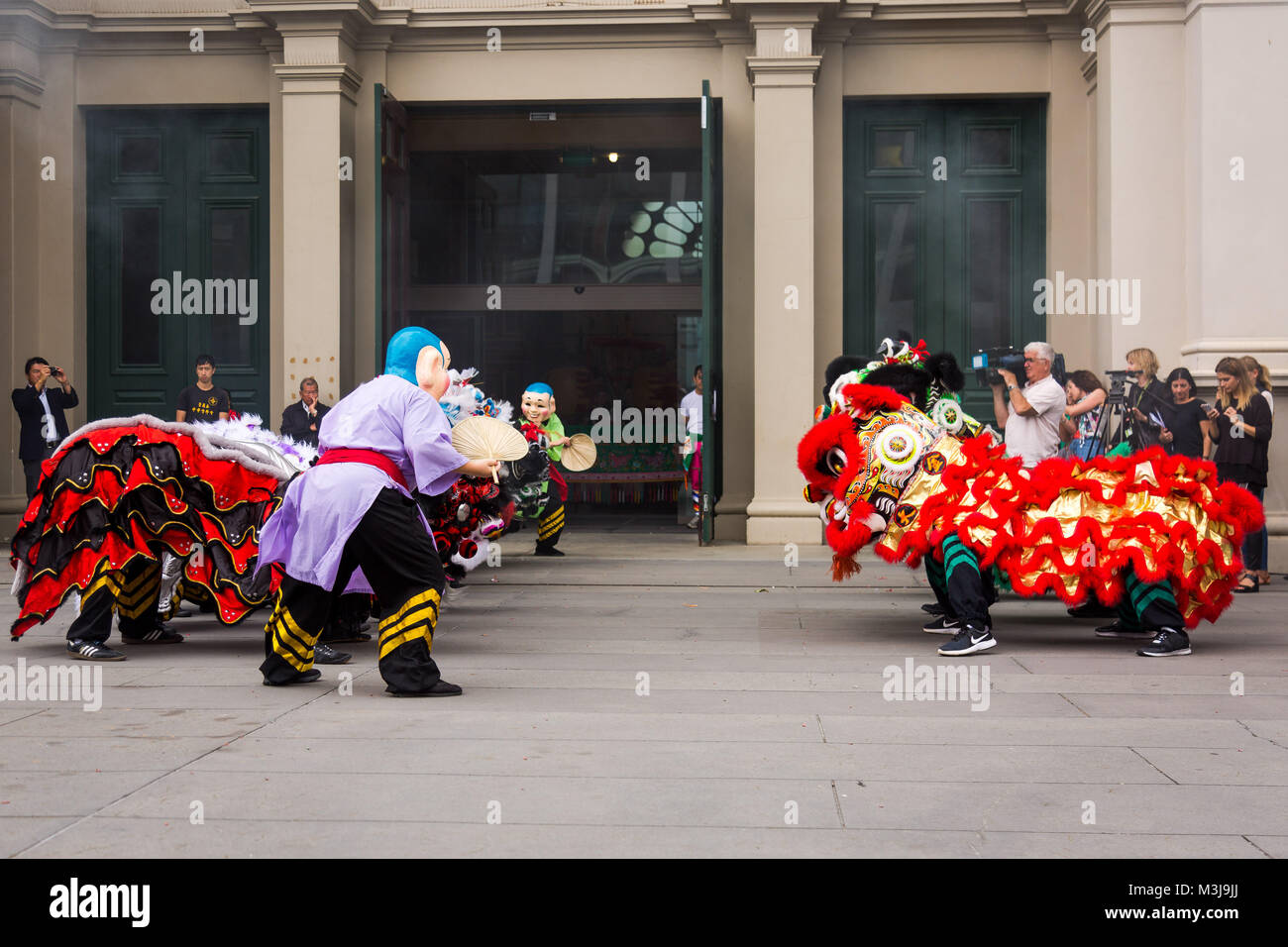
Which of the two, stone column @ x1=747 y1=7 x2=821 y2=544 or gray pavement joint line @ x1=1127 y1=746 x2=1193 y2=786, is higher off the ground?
stone column @ x1=747 y1=7 x2=821 y2=544

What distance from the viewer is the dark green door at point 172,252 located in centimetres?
1515

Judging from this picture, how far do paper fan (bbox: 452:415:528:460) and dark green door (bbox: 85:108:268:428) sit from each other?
8.15 meters

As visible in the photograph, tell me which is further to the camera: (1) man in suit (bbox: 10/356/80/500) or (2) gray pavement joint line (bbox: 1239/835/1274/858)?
(1) man in suit (bbox: 10/356/80/500)

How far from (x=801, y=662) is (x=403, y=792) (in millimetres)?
3208

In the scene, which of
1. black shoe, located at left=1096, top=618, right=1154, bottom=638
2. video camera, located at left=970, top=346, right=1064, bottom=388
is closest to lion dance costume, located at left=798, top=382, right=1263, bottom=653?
black shoe, located at left=1096, top=618, right=1154, bottom=638

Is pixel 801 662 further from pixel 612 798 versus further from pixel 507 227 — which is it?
pixel 507 227

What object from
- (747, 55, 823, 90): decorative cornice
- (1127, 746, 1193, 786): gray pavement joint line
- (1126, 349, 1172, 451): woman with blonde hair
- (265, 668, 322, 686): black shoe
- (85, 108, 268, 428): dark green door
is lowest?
(1127, 746, 1193, 786): gray pavement joint line

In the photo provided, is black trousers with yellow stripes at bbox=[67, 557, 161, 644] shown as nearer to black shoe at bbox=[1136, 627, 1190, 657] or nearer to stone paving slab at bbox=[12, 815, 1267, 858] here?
stone paving slab at bbox=[12, 815, 1267, 858]

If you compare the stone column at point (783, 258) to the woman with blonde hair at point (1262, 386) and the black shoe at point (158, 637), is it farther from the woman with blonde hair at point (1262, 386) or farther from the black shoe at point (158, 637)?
the black shoe at point (158, 637)

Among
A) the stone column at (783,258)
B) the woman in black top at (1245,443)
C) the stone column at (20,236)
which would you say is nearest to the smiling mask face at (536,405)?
the stone column at (783,258)

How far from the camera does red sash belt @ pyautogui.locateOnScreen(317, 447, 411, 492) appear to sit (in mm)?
6230

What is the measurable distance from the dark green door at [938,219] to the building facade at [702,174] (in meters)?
0.02

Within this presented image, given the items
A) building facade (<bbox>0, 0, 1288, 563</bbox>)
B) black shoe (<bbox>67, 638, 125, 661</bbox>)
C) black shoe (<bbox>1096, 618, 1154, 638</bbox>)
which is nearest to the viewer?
black shoe (<bbox>67, 638, 125, 661</bbox>)

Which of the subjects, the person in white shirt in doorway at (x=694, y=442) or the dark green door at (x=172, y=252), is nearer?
the dark green door at (x=172, y=252)
